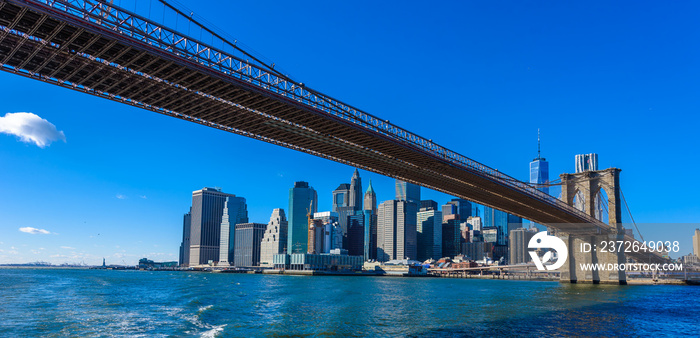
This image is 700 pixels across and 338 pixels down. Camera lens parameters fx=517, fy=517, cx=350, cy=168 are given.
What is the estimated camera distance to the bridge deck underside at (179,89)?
79.6 ft

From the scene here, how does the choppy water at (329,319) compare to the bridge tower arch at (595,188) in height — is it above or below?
below

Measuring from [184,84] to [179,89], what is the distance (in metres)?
0.92

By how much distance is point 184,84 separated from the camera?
3112 centimetres

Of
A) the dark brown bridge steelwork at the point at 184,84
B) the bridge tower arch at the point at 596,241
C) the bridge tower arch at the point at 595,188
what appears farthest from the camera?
the bridge tower arch at the point at 595,188

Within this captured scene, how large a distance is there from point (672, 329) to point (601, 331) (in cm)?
621

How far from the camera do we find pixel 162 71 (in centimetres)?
2914

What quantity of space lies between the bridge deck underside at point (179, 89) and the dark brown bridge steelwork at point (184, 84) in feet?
0.19

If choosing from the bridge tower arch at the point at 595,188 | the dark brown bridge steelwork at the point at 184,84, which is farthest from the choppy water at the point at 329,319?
the bridge tower arch at the point at 595,188

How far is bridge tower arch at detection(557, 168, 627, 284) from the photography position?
270ft

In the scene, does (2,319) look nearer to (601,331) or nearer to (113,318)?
(113,318)

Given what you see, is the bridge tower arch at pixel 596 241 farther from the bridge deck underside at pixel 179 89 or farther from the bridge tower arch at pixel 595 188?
the bridge deck underside at pixel 179 89

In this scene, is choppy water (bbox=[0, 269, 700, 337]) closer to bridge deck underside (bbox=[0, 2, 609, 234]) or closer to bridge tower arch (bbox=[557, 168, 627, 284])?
bridge deck underside (bbox=[0, 2, 609, 234])

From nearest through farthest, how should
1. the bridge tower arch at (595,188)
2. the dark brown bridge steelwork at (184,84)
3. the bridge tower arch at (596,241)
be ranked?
the dark brown bridge steelwork at (184,84) → the bridge tower arch at (596,241) → the bridge tower arch at (595,188)

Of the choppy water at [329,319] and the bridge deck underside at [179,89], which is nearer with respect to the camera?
the bridge deck underside at [179,89]
